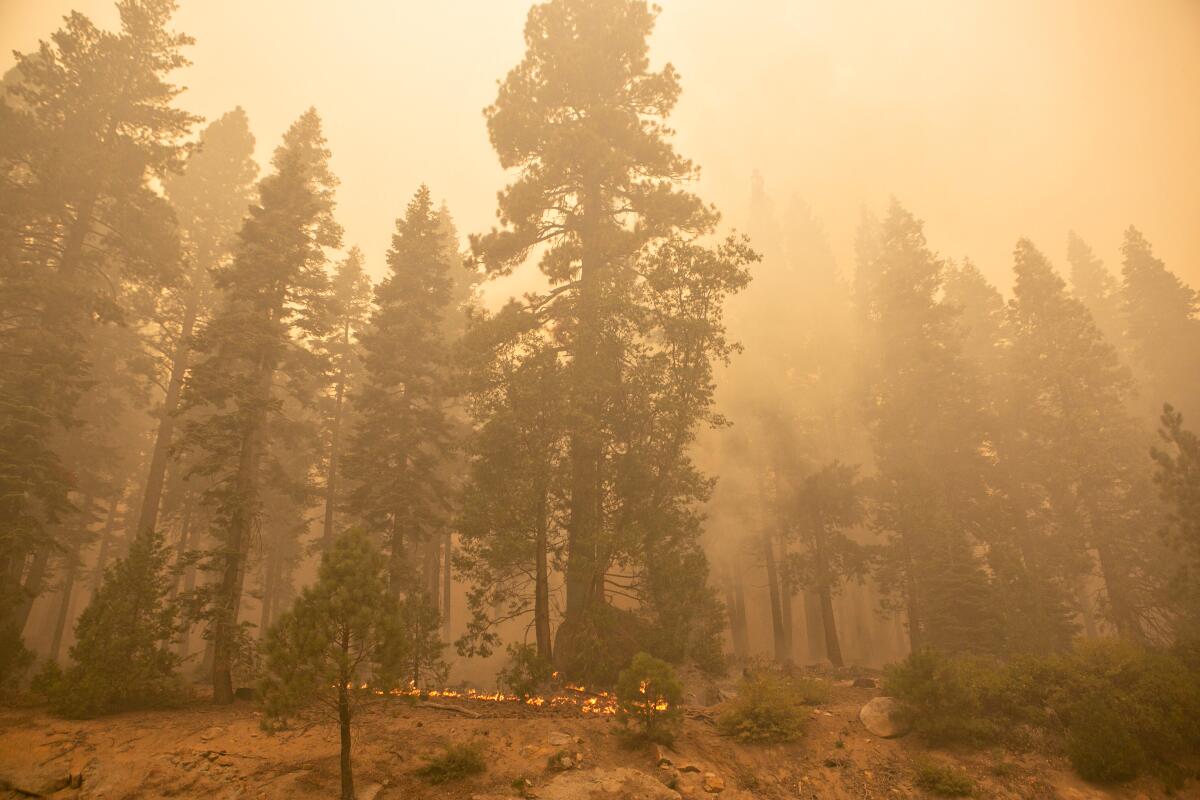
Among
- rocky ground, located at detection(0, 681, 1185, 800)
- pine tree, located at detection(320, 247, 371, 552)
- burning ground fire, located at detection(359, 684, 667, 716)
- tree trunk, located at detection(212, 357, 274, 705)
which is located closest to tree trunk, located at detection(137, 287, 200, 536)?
pine tree, located at detection(320, 247, 371, 552)

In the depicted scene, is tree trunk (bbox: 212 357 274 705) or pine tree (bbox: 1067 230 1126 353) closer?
tree trunk (bbox: 212 357 274 705)

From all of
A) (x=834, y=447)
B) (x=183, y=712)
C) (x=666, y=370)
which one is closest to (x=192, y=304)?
(x=183, y=712)

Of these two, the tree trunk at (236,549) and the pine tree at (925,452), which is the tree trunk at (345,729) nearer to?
the tree trunk at (236,549)

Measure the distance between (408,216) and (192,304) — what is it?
37.6 feet

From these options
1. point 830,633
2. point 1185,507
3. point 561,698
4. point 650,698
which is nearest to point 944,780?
point 650,698

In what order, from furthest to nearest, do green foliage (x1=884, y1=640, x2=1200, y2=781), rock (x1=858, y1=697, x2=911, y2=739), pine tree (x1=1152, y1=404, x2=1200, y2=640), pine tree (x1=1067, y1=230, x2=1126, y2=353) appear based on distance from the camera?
pine tree (x1=1067, y1=230, x2=1126, y2=353), pine tree (x1=1152, y1=404, x2=1200, y2=640), rock (x1=858, y1=697, x2=911, y2=739), green foliage (x1=884, y1=640, x2=1200, y2=781)

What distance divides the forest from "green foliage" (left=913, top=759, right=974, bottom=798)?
63 millimetres

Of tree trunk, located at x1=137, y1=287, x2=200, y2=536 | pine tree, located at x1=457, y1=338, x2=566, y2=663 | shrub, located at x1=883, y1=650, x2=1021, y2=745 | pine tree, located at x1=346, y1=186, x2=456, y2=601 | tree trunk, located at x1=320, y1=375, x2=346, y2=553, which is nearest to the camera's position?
shrub, located at x1=883, y1=650, x2=1021, y2=745

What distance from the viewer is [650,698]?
1041cm

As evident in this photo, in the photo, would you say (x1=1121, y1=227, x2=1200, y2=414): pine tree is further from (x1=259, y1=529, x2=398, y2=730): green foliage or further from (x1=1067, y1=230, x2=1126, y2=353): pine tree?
(x1=259, y1=529, x2=398, y2=730): green foliage

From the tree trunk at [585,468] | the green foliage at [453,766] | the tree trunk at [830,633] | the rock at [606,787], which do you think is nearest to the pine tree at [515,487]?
the tree trunk at [585,468]

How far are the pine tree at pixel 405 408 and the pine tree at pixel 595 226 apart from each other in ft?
11.6

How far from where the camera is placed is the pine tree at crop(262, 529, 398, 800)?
325 inches

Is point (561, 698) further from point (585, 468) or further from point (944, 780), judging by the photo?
point (944, 780)
